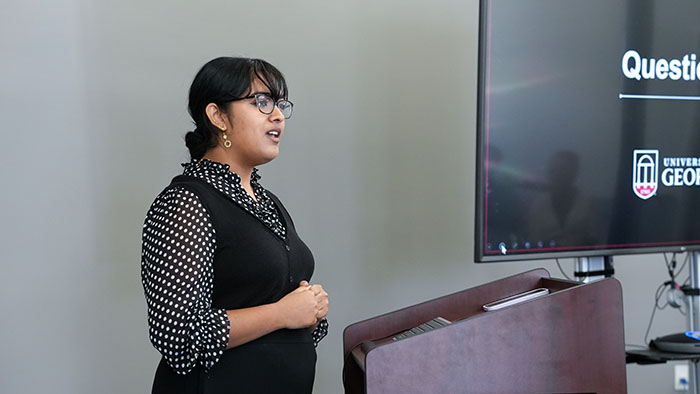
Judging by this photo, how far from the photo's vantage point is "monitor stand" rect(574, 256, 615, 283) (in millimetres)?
2156

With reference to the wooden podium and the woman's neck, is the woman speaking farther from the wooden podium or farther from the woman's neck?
the wooden podium

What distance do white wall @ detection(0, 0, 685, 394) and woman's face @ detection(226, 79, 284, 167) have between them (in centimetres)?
82

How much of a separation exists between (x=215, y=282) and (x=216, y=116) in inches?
16.0

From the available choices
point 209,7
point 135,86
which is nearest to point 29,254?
point 135,86

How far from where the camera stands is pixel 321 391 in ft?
8.39

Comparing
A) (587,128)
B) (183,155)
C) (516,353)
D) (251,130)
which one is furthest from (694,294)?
(183,155)

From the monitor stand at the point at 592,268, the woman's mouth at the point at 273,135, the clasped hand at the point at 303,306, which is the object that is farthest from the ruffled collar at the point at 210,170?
the monitor stand at the point at 592,268

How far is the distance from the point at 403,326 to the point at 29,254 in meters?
1.29

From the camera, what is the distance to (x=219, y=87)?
1.60m

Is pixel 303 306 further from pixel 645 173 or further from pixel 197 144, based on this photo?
pixel 645 173

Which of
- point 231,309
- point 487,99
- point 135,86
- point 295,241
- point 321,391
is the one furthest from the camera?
point 321,391

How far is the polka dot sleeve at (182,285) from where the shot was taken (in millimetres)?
1363

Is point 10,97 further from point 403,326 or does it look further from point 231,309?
point 403,326

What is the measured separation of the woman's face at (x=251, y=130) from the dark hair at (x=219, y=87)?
0.02 meters
